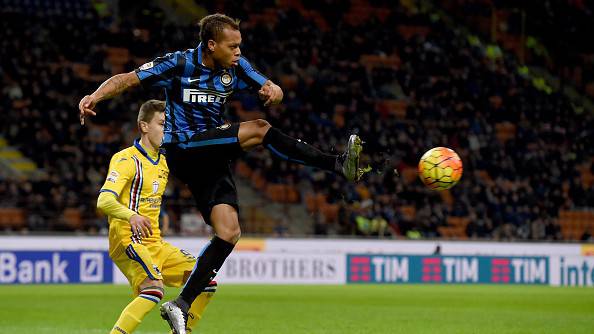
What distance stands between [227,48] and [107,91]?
87 centimetres

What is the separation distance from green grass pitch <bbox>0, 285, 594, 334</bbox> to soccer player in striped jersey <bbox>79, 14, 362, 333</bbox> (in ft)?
11.2

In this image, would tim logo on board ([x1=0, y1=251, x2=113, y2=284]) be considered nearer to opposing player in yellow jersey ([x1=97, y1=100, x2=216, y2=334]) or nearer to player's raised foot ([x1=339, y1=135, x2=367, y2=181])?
opposing player in yellow jersey ([x1=97, y1=100, x2=216, y2=334])

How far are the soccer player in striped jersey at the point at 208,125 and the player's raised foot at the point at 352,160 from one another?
0.26m

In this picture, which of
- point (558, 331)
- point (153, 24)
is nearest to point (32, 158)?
point (153, 24)

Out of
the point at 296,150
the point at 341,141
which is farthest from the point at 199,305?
the point at 341,141

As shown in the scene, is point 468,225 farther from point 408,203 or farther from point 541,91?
point 541,91

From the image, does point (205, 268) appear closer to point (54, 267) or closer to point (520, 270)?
point (54, 267)

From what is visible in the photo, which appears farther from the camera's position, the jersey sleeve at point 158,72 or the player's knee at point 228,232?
the player's knee at point 228,232

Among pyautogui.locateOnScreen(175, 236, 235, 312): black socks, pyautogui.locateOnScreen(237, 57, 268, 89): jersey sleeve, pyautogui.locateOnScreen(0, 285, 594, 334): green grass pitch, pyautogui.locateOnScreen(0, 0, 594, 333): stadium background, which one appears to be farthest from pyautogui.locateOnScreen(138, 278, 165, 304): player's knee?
pyautogui.locateOnScreen(0, 0, 594, 333): stadium background

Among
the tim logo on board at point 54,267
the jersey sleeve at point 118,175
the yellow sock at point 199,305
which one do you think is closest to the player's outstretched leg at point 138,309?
the yellow sock at point 199,305

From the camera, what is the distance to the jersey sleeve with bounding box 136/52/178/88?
677 cm

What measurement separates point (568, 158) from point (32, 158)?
1483 centimetres

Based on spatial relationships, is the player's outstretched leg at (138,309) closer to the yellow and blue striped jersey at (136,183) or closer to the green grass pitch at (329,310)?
the yellow and blue striped jersey at (136,183)

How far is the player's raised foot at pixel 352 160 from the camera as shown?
6.43 metres
